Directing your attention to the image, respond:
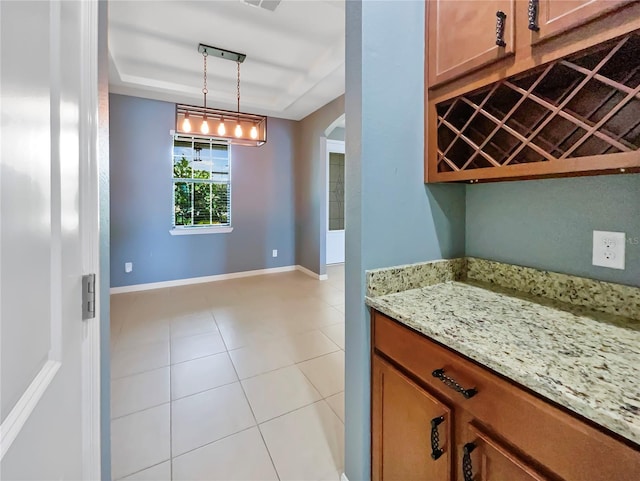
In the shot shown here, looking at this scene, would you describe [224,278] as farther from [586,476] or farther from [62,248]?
[586,476]

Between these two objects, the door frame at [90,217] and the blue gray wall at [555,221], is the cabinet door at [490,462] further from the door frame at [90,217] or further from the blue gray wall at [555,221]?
the door frame at [90,217]

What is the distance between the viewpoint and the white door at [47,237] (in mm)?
396

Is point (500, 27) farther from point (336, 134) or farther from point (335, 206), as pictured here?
point (335, 206)

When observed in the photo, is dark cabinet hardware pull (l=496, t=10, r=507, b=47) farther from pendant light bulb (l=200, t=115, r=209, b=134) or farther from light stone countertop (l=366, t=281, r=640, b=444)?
pendant light bulb (l=200, t=115, r=209, b=134)

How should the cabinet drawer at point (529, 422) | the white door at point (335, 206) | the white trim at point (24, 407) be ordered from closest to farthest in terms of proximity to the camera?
the white trim at point (24, 407)
the cabinet drawer at point (529, 422)
the white door at point (335, 206)

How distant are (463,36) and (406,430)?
1.40 metres

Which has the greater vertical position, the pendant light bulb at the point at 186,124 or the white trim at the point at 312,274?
the pendant light bulb at the point at 186,124

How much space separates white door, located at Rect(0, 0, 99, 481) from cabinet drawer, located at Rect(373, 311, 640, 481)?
886 mm

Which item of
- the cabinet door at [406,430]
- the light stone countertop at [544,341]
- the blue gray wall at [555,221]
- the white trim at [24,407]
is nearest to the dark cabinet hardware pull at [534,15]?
the blue gray wall at [555,221]

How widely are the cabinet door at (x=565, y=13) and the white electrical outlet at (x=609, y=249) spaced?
2.15 feet

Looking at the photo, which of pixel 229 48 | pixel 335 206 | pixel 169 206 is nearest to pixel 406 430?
pixel 229 48

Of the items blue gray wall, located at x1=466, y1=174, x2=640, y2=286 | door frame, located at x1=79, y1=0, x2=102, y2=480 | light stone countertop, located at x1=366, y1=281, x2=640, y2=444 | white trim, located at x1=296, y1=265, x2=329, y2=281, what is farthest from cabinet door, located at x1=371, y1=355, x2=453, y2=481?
white trim, located at x1=296, y1=265, x2=329, y2=281

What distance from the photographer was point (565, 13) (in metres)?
0.82

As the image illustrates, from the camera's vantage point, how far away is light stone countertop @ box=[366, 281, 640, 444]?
1.86 ft
